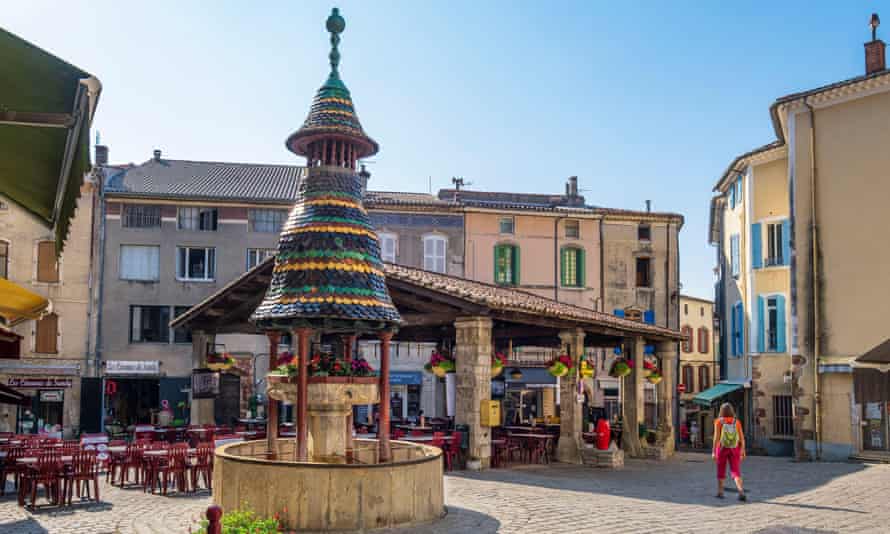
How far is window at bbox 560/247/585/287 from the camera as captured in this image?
1332 inches

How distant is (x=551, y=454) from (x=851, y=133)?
1113 cm

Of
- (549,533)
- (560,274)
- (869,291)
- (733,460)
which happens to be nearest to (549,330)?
(733,460)

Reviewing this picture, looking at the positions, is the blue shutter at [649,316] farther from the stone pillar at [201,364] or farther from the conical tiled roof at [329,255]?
the conical tiled roof at [329,255]

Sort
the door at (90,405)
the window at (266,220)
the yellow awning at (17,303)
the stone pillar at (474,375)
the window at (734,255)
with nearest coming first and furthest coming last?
1. the yellow awning at (17,303)
2. the stone pillar at (474,375)
3. the window at (734,255)
4. the door at (90,405)
5. the window at (266,220)

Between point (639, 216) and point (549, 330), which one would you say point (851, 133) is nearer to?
point (549, 330)

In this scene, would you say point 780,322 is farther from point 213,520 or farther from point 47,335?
point 47,335

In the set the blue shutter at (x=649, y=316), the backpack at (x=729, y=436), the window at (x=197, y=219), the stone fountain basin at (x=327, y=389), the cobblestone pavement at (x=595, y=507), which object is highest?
the window at (x=197, y=219)

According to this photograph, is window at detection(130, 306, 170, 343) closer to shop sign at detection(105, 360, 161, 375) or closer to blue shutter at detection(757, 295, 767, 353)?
shop sign at detection(105, 360, 161, 375)

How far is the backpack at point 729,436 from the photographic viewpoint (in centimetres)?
1245

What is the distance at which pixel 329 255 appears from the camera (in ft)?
34.6

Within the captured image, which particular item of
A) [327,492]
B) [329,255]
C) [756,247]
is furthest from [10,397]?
[756,247]

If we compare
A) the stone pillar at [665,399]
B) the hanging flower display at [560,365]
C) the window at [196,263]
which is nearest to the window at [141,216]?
the window at [196,263]

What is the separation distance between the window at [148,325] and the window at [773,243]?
20.2 metres

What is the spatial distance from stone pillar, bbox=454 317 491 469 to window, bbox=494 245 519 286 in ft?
57.3
